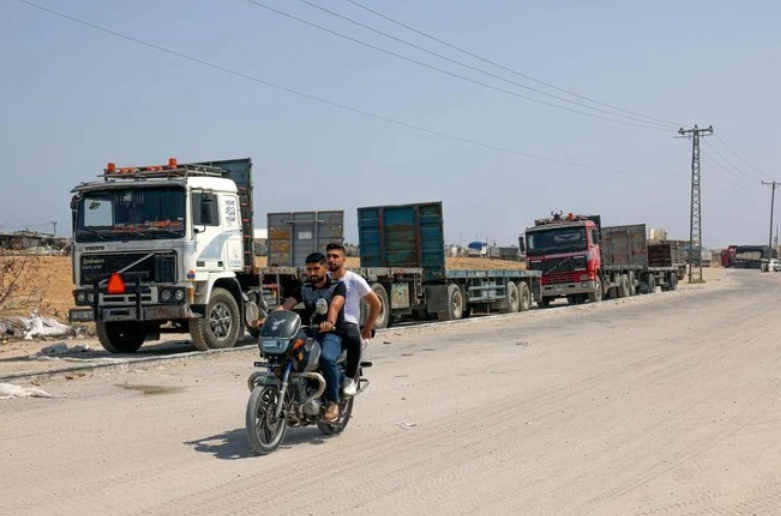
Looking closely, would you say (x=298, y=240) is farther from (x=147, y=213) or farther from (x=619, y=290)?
(x=619, y=290)

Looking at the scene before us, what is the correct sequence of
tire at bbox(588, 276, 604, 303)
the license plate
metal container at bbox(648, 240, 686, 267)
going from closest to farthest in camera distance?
the license plate < tire at bbox(588, 276, 604, 303) < metal container at bbox(648, 240, 686, 267)

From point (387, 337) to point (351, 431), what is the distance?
10942 mm

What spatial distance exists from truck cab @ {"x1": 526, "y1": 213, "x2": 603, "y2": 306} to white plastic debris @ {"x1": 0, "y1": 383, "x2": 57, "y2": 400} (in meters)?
22.7

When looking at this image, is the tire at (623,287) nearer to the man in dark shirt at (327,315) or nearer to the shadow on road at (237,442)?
the shadow on road at (237,442)

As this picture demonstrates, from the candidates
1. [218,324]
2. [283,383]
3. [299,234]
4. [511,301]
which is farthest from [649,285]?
[283,383]

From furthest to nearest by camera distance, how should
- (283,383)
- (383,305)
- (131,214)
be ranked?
(383,305)
(131,214)
(283,383)

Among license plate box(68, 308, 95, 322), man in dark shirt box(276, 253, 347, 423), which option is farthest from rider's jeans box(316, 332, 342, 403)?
license plate box(68, 308, 95, 322)

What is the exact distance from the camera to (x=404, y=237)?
976 inches

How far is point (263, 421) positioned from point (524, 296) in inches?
896

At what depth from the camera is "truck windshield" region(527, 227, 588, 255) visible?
31.1m

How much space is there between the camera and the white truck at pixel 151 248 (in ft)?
49.8

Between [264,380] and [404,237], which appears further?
[404,237]

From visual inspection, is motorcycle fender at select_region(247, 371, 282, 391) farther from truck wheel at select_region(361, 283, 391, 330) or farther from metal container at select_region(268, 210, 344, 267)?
metal container at select_region(268, 210, 344, 267)

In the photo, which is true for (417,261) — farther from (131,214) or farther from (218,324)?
(131,214)
